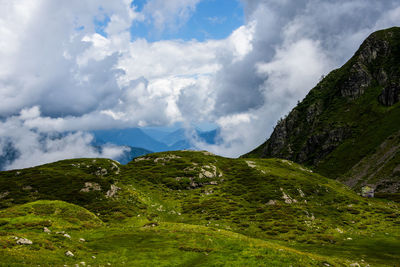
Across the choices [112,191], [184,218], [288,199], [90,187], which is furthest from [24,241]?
[288,199]

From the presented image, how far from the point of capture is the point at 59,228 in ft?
111

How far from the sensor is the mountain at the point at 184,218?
26.0m

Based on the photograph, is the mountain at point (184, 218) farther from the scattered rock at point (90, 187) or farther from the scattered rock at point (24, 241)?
the scattered rock at point (90, 187)

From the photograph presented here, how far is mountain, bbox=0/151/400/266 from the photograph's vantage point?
2597 cm

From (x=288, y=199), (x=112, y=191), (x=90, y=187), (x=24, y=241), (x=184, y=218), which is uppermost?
(x=90, y=187)

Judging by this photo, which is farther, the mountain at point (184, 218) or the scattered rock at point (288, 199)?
the scattered rock at point (288, 199)

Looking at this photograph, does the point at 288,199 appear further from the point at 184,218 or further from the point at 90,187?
the point at 90,187

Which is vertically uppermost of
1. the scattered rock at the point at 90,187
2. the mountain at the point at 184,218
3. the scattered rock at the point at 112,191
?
the scattered rock at the point at 90,187

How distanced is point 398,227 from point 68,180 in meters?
85.0

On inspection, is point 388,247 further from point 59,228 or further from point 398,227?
point 59,228

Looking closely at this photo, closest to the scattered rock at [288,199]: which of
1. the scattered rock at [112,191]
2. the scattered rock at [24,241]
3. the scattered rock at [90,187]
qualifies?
the scattered rock at [112,191]

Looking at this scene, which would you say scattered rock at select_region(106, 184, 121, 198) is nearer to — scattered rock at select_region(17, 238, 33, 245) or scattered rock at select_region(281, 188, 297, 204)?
scattered rock at select_region(17, 238, 33, 245)

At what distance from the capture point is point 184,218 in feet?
208

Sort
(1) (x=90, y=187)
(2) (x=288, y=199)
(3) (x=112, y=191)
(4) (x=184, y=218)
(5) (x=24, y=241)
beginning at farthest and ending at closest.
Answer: (2) (x=288, y=199) < (1) (x=90, y=187) < (3) (x=112, y=191) < (4) (x=184, y=218) < (5) (x=24, y=241)
